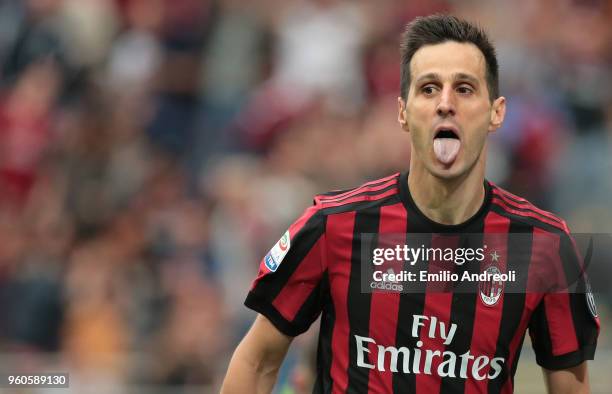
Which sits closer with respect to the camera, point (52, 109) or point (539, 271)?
point (539, 271)

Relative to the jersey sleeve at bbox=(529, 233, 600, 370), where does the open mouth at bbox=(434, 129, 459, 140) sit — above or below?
above

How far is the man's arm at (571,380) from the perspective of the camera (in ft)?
11.7

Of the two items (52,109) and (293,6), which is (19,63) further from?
(293,6)

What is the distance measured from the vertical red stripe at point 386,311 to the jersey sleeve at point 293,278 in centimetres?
20

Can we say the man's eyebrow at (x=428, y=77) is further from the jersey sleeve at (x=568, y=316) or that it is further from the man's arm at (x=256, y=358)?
the man's arm at (x=256, y=358)

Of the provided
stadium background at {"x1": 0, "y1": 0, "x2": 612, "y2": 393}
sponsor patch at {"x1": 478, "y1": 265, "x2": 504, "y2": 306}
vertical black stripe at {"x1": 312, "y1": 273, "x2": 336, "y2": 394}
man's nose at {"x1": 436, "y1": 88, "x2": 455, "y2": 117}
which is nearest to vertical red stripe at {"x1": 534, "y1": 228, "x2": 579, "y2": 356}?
→ sponsor patch at {"x1": 478, "y1": 265, "x2": 504, "y2": 306}

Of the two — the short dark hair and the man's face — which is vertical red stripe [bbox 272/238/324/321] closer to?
the man's face

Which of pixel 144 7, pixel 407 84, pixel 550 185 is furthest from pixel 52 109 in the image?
pixel 407 84

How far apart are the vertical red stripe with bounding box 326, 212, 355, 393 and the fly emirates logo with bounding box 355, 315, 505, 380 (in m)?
0.06

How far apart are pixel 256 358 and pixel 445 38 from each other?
1173mm

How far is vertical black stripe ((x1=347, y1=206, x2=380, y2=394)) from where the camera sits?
3.50m

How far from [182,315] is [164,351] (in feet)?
1.01

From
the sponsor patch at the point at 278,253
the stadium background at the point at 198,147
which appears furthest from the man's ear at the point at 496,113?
the stadium background at the point at 198,147

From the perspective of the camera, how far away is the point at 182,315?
704 cm
